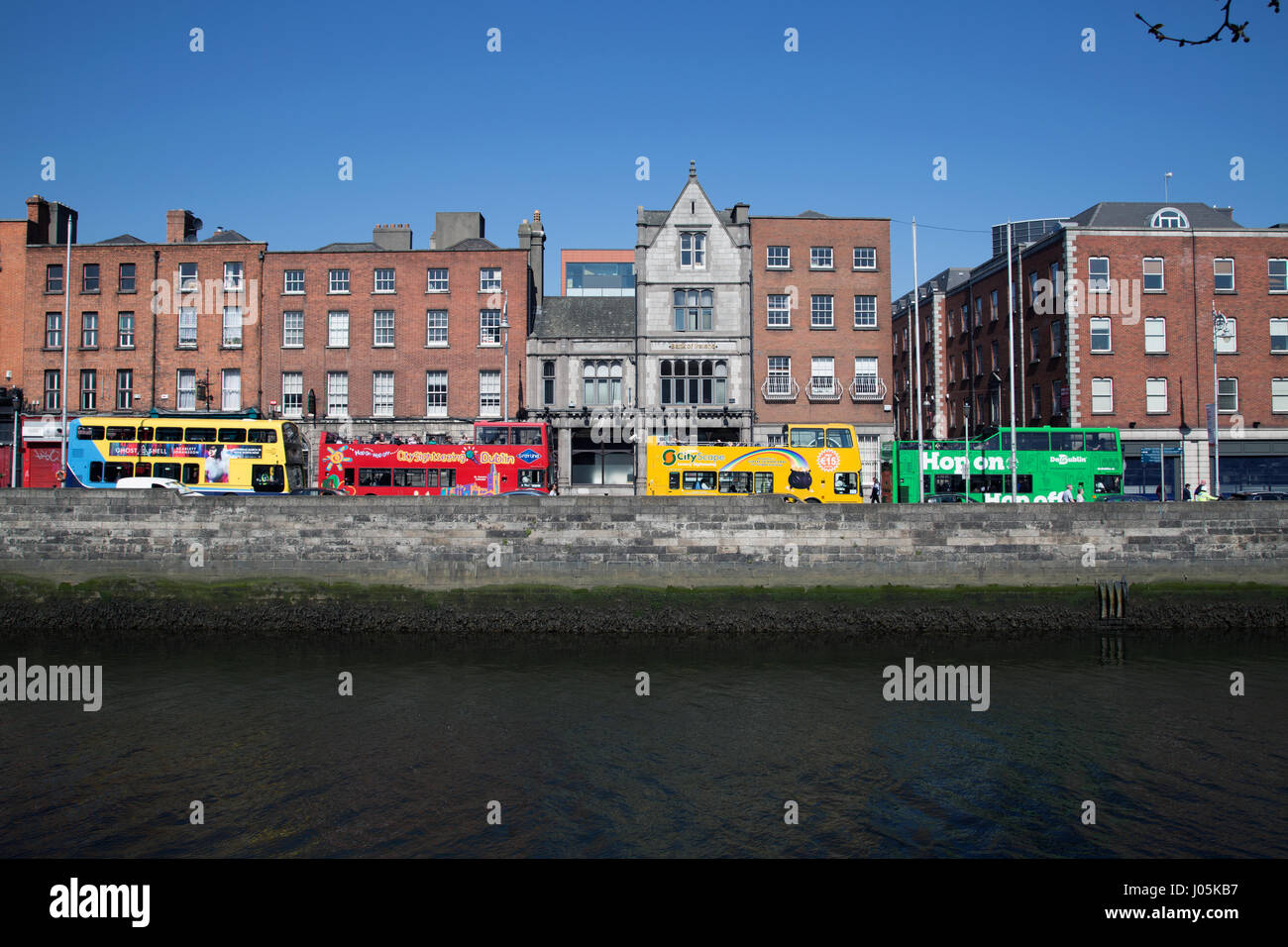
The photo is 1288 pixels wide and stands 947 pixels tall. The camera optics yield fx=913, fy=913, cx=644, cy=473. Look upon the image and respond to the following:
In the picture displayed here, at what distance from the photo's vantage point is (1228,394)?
47.8 meters

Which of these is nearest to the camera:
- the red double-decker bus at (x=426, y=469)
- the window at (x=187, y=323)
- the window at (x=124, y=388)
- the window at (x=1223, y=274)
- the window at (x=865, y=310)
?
the red double-decker bus at (x=426, y=469)

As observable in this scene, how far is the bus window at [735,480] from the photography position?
35688 mm

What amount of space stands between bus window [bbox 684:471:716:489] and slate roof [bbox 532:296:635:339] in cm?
1439

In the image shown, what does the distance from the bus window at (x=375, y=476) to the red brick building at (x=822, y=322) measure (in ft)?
64.2

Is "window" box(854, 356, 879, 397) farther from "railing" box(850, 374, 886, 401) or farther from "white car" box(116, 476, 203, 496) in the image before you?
"white car" box(116, 476, 203, 496)

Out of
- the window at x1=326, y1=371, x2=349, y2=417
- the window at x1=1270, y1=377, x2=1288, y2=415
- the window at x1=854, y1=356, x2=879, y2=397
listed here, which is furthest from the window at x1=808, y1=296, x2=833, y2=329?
the window at x1=326, y1=371, x2=349, y2=417

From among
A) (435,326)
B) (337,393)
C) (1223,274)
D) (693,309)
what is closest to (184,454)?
(337,393)

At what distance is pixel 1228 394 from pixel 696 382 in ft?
91.4

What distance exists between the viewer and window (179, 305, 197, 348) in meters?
49.4

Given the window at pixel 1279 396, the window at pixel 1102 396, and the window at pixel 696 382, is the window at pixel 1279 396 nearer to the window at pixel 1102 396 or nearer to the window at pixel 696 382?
the window at pixel 1102 396

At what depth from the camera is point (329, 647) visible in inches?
1019

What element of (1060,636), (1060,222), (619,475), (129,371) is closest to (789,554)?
(1060,636)

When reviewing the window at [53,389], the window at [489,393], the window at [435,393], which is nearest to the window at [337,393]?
the window at [435,393]

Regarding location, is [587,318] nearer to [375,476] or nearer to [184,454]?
[375,476]
